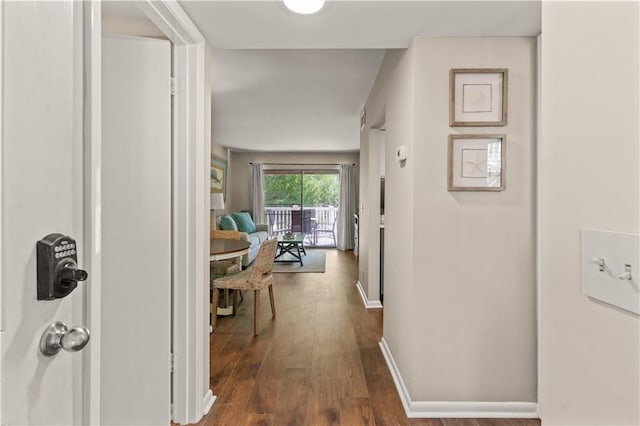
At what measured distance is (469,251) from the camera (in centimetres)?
199

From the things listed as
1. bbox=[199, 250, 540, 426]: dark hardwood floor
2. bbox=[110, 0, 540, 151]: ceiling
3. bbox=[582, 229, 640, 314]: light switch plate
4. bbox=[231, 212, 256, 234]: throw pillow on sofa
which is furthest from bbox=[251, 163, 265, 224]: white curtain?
bbox=[582, 229, 640, 314]: light switch plate

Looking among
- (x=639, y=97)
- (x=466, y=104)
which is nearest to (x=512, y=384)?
(x=466, y=104)

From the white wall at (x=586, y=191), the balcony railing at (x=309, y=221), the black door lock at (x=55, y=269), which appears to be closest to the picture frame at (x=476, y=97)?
the white wall at (x=586, y=191)

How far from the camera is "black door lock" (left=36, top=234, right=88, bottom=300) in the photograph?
772 mm

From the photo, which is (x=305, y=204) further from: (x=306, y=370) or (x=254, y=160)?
(x=306, y=370)

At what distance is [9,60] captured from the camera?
2.32ft

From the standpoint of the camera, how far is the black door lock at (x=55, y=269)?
2.53 feet

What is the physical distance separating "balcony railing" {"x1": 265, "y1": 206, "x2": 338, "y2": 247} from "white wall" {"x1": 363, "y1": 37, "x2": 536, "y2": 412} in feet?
22.4

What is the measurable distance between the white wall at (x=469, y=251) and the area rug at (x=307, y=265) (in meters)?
4.04

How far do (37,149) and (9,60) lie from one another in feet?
0.61

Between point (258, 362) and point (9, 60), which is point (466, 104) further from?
point (258, 362)

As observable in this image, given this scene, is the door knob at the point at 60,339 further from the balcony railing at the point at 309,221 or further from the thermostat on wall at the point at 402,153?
the balcony railing at the point at 309,221

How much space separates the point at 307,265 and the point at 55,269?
5705 mm

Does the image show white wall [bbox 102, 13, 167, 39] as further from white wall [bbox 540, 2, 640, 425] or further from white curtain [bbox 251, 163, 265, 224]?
white curtain [bbox 251, 163, 265, 224]
